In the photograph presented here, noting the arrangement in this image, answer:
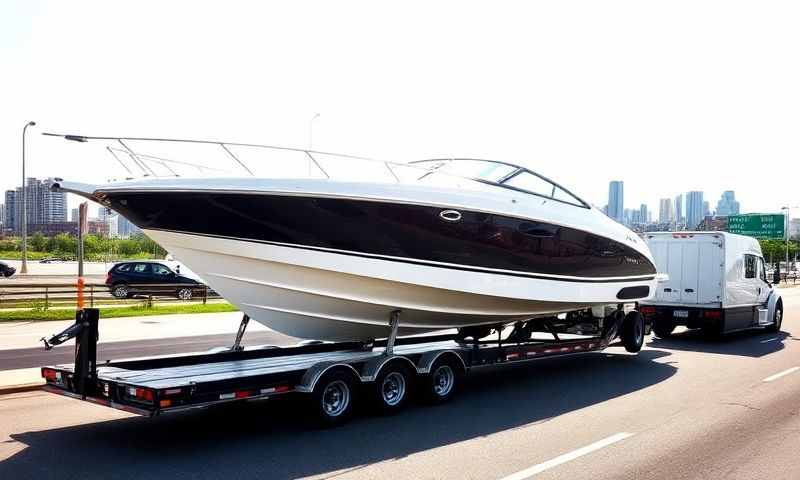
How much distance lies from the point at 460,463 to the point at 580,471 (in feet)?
3.44

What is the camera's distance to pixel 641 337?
13266 mm

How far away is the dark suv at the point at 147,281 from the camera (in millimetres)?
25125

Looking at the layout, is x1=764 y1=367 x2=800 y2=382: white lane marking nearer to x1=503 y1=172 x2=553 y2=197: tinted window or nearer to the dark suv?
x1=503 y1=172 x2=553 y2=197: tinted window

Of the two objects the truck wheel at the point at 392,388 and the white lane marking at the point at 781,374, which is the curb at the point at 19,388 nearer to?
the truck wheel at the point at 392,388

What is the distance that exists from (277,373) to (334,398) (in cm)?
80

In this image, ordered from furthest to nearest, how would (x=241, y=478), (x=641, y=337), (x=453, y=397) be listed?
(x=641, y=337) → (x=453, y=397) → (x=241, y=478)

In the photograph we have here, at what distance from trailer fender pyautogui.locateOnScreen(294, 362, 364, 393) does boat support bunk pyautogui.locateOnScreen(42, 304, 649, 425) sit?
11 mm

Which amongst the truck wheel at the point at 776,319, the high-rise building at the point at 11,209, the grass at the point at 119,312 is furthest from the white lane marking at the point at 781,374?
the high-rise building at the point at 11,209

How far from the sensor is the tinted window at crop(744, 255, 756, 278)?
1666 cm

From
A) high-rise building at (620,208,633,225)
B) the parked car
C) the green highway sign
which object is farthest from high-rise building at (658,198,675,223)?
the parked car

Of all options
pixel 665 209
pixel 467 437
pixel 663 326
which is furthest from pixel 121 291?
pixel 665 209

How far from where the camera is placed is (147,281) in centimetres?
2606

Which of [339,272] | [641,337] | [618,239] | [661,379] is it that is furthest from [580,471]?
[641,337]

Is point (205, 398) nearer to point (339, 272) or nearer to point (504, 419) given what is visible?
point (339, 272)
